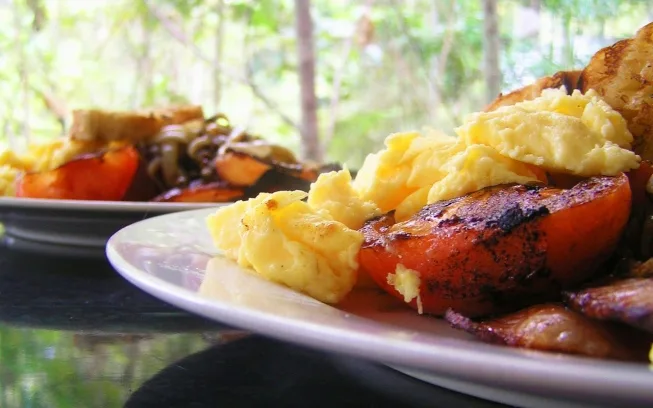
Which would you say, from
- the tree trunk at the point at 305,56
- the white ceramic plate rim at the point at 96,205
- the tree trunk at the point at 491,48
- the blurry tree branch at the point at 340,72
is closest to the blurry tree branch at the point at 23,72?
the blurry tree branch at the point at 340,72

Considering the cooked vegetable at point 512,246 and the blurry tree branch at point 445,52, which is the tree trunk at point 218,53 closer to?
the blurry tree branch at point 445,52

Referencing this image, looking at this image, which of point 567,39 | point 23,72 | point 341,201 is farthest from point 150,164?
point 23,72

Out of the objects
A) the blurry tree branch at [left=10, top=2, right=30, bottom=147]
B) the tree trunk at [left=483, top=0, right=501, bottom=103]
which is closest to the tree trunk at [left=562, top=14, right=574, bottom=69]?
the tree trunk at [left=483, top=0, right=501, bottom=103]

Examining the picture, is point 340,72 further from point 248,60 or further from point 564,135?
point 564,135

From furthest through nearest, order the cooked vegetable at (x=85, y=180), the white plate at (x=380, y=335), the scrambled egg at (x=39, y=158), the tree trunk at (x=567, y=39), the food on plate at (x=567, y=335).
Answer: the tree trunk at (x=567, y=39) → the scrambled egg at (x=39, y=158) → the cooked vegetable at (x=85, y=180) → the food on plate at (x=567, y=335) → the white plate at (x=380, y=335)

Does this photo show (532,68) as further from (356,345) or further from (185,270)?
(356,345)

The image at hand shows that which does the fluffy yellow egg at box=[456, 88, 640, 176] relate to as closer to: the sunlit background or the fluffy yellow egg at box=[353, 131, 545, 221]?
the fluffy yellow egg at box=[353, 131, 545, 221]

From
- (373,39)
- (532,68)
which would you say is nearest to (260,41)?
(373,39)
